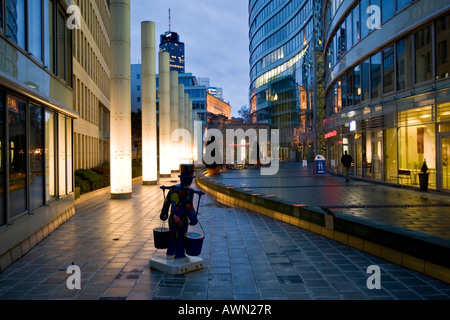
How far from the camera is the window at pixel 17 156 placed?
22.6ft

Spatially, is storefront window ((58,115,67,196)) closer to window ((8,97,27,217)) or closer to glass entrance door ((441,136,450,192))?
window ((8,97,27,217))

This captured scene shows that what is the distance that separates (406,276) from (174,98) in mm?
34676

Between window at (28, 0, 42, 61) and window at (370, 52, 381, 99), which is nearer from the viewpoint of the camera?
window at (28, 0, 42, 61)

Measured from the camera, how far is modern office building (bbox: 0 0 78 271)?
6645 millimetres

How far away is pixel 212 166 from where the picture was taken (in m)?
33.2

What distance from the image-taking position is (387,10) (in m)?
Result: 18.8

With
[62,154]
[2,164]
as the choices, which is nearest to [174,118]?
[62,154]

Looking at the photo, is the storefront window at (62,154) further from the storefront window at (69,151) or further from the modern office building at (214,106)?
the modern office building at (214,106)

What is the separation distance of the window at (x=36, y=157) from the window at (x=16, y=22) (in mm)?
1439

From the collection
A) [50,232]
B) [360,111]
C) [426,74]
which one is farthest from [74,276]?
[360,111]

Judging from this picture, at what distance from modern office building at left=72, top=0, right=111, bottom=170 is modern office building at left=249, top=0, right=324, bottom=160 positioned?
28.4 m

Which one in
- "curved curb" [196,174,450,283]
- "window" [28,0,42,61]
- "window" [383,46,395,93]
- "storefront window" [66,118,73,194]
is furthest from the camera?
"window" [383,46,395,93]

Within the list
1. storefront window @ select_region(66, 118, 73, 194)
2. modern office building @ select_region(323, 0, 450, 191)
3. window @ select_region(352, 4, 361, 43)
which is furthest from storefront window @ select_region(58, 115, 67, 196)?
window @ select_region(352, 4, 361, 43)
